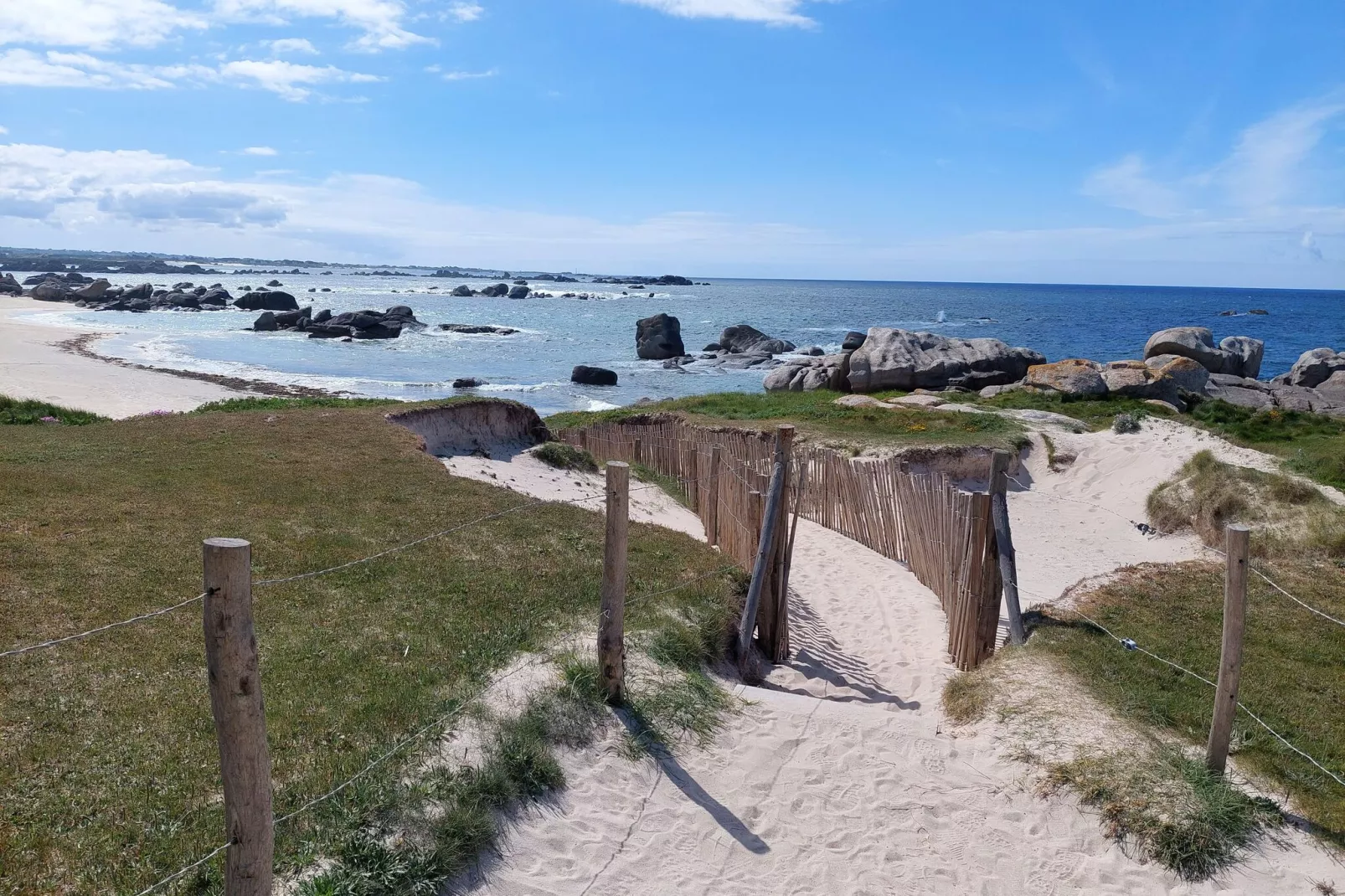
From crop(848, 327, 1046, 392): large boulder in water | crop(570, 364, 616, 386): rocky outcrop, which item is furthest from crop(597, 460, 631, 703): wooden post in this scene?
crop(570, 364, 616, 386): rocky outcrop

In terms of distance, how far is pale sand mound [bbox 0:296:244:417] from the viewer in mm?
28375

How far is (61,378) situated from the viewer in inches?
1308

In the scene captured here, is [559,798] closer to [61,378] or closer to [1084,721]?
[1084,721]

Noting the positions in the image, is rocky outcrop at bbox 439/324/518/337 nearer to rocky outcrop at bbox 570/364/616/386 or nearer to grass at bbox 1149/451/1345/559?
rocky outcrop at bbox 570/364/616/386

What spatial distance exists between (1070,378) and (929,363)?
708 cm

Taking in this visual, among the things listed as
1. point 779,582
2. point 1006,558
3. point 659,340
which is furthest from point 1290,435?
point 659,340

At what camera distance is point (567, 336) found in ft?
235

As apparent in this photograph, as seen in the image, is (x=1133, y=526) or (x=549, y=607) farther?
(x=1133, y=526)

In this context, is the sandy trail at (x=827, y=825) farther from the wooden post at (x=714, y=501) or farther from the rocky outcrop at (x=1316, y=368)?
the rocky outcrop at (x=1316, y=368)

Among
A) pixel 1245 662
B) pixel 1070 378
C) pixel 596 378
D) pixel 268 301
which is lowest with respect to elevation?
pixel 596 378

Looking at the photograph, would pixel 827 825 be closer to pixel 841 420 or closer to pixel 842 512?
pixel 842 512

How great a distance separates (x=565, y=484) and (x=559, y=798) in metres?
11.4

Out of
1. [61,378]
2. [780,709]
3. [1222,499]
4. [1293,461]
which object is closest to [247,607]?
[780,709]

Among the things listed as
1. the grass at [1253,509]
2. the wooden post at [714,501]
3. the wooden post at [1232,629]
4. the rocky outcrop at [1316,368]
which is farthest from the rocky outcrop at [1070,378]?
the wooden post at [1232,629]
